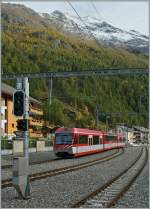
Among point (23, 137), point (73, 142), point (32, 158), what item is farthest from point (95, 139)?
point (23, 137)

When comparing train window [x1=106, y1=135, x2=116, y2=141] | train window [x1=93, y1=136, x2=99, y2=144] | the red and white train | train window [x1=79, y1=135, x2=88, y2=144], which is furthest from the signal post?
train window [x1=106, y1=135, x2=116, y2=141]

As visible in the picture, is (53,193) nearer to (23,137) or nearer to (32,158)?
(23,137)

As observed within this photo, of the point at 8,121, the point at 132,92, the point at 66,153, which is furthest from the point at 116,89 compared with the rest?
the point at 66,153

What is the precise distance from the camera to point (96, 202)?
16.3m

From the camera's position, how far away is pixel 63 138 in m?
47.3

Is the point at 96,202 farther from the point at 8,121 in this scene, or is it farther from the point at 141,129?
the point at 141,129

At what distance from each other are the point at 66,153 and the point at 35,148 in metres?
25.8

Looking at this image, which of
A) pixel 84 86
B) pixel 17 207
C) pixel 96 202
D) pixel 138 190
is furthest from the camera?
pixel 84 86

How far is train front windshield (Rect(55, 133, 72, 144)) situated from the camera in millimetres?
46938

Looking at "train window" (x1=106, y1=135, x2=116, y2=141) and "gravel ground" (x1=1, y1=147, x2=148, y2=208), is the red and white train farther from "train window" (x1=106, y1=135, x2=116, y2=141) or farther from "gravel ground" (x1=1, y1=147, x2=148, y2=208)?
"gravel ground" (x1=1, y1=147, x2=148, y2=208)

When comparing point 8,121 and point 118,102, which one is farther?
point 118,102

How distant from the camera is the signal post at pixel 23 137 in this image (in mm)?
16750

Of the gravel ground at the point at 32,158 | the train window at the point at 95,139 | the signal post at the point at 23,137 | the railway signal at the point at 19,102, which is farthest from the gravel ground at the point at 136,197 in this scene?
the train window at the point at 95,139

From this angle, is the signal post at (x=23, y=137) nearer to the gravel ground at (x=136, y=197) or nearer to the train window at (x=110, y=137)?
the gravel ground at (x=136, y=197)
